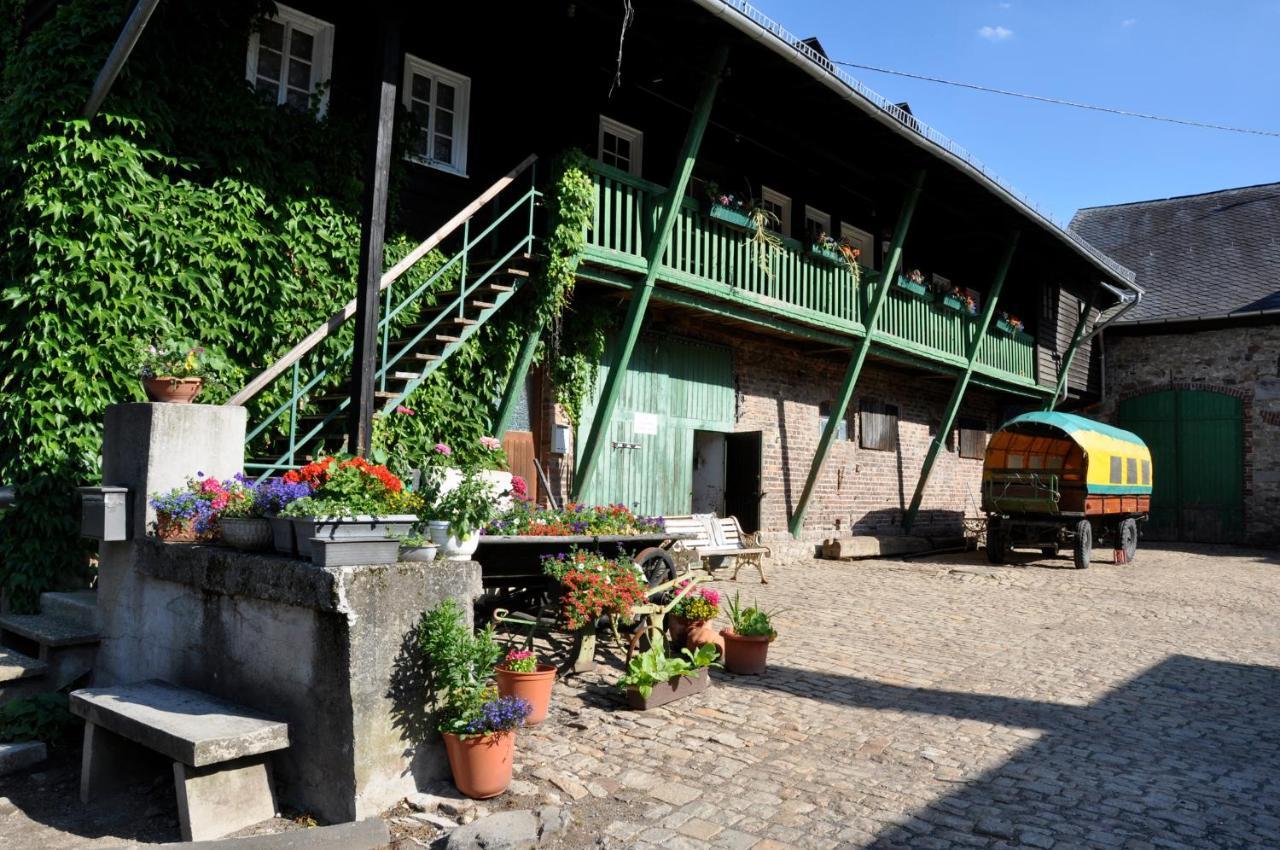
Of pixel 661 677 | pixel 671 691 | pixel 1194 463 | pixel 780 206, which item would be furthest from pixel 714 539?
pixel 1194 463

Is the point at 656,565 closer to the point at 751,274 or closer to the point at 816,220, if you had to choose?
the point at 751,274

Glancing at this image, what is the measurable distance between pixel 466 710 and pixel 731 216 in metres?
7.31

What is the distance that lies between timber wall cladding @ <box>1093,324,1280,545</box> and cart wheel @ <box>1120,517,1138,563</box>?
5821 millimetres

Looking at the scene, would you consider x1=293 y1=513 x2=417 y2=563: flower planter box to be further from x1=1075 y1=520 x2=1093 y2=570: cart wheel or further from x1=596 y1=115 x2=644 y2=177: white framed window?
x1=1075 y1=520 x2=1093 y2=570: cart wheel

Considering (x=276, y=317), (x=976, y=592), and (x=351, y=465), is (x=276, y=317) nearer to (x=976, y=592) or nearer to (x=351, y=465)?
(x=351, y=465)

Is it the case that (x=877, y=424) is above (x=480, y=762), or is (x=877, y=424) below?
above

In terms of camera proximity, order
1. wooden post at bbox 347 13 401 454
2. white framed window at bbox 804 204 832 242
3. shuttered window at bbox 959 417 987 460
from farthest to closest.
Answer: shuttered window at bbox 959 417 987 460
white framed window at bbox 804 204 832 242
wooden post at bbox 347 13 401 454

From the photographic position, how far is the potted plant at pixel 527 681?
15.4ft

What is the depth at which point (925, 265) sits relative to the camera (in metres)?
15.7

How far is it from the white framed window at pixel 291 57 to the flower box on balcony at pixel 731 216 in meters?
4.15

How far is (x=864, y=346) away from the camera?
12195 mm

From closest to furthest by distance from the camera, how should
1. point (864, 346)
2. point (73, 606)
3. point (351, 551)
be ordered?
point (351, 551) → point (73, 606) → point (864, 346)

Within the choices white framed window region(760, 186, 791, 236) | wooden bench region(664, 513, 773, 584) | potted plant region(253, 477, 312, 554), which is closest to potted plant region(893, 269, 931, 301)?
white framed window region(760, 186, 791, 236)

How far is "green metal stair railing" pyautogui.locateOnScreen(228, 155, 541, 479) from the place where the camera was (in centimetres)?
639
